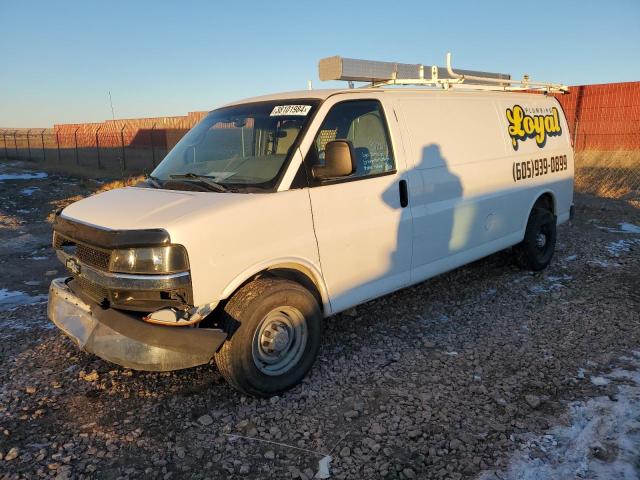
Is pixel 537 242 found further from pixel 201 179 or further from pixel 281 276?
pixel 201 179

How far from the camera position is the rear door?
3.74 meters

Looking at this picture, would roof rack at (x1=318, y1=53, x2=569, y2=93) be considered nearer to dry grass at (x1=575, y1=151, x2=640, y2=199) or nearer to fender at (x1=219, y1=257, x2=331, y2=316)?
fender at (x1=219, y1=257, x2=331, y2=316)

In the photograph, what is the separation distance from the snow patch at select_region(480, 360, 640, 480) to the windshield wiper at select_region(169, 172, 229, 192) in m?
2.49

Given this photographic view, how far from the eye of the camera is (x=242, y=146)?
3979 millimetres

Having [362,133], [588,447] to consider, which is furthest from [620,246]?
[588,447]

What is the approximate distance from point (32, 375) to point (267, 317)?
2025 millimetres

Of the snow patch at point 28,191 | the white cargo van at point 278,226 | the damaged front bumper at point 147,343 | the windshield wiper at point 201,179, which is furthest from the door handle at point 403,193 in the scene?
the snow patch at point 28,191

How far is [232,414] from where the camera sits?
132 inches

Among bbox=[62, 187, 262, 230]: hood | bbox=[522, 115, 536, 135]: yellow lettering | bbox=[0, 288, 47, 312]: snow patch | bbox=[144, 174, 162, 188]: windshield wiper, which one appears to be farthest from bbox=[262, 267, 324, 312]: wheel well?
bbox=[522, 115, 536, 135]: yellow lettering

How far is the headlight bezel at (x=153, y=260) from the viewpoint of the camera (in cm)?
298

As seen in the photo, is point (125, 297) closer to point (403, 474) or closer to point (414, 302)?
point (403, 474)

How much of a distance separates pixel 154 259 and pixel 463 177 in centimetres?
315

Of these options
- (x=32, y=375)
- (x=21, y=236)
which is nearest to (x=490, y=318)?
(x=32, y=375)

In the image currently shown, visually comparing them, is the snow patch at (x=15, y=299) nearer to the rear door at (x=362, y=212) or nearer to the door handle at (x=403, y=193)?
the rear door at (x=362, y=212)
